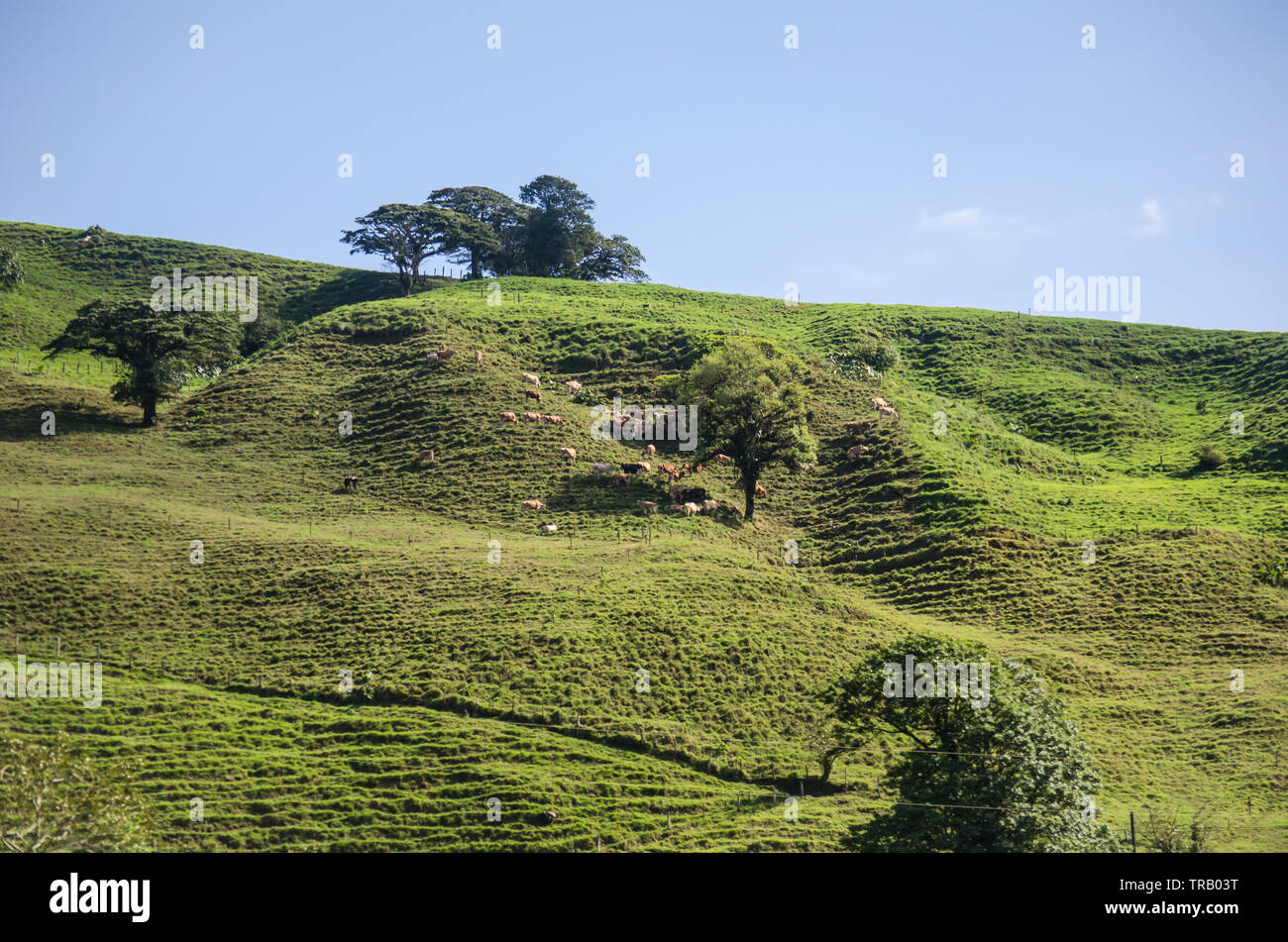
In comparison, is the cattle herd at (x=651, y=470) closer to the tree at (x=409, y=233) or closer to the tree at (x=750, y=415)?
the tree at (x=750, y=415)

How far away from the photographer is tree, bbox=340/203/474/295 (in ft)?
397

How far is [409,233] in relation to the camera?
404 ft

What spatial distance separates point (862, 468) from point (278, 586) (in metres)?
44.7

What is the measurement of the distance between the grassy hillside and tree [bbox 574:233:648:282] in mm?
42178

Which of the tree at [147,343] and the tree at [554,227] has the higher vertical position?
the tree at [554,227]

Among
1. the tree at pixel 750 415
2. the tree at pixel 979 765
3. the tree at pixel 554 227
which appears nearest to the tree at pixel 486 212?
the tree at pixel 554 227

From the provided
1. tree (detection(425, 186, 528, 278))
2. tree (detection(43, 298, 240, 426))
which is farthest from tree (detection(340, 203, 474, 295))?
tree (detection(43, 298, 240, 426))

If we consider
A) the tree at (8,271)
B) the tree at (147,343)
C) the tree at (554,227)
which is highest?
the tree at (554,227)

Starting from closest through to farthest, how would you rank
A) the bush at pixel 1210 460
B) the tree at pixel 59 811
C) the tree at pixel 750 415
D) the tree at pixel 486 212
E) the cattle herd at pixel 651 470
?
1. the tree at pixel 59 811
2. the cattle herd at pixel 651 470
3. the tree at pixel 750 415
4. the bush at pixel 1210 460
5. the tree at pixel 486 212

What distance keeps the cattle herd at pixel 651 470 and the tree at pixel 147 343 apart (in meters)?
19.7

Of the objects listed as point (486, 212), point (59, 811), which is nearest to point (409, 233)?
point (486, 212)

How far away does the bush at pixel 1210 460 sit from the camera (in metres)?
77.9

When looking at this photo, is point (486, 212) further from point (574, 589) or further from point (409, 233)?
point (574, 589)

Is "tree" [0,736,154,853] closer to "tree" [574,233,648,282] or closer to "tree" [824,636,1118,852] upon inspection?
"tree" [824,636,1118,852]
